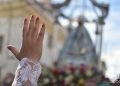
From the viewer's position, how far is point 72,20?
1407 cm

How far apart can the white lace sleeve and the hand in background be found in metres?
0.03

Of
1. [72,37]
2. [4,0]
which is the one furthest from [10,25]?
[72,37]

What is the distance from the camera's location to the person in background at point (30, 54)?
1809mm

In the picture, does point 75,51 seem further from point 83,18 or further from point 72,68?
point 72,68

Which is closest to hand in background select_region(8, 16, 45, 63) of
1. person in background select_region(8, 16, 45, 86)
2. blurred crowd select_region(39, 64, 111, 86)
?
person in background select_region(8, 16, 45, 86)

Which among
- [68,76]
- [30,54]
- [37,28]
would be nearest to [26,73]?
[30,54]

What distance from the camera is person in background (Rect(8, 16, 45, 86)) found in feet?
5.93

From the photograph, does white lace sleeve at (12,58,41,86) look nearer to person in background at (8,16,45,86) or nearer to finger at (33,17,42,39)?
person in background at (8,16,45,86)

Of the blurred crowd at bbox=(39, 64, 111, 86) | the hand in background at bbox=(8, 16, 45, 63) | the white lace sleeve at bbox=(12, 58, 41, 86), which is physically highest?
the hand in background at bbox=(8, 16, 45, 63)

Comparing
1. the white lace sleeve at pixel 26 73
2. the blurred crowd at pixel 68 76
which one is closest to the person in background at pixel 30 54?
the white lace sleeve at pixel 26 73

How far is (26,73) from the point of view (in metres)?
1.81

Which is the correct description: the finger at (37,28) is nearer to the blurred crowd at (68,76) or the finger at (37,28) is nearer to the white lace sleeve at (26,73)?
the white lace sleeve at (26,73)

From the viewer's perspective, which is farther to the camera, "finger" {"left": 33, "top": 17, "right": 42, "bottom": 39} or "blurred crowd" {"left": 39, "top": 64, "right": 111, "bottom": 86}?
"blurred crowd" {"left": 39, "top": 64, "right": 111, "bottom": 86}

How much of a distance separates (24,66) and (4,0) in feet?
80.8
